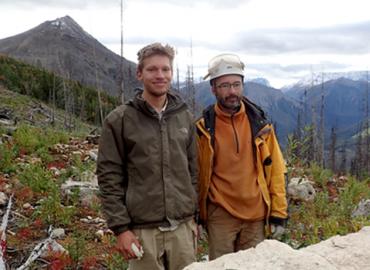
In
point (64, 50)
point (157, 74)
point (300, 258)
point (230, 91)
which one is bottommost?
point (300, 258)

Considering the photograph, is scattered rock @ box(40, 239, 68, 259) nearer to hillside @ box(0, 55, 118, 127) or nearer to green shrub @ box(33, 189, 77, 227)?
green shrub @ box(33, 189, 77, 227)

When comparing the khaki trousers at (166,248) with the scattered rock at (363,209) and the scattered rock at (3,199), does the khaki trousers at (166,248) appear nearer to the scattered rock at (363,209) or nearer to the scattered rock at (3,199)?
the scattered rock at (3,199)

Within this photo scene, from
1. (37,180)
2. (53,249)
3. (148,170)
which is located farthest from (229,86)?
(37,180)

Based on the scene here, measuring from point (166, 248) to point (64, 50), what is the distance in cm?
15631

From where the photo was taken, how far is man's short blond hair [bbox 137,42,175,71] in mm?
3395

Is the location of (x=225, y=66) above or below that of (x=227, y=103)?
above

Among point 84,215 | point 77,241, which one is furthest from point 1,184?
point 77,241

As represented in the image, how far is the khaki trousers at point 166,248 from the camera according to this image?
3.52 m

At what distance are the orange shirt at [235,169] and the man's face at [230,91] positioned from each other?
0.10m

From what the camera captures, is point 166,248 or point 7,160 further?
point 7,160

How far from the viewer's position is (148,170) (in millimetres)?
3445

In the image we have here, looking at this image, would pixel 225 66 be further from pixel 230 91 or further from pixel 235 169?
pixel 235 169

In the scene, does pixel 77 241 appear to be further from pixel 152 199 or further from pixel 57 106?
pixel 57 106

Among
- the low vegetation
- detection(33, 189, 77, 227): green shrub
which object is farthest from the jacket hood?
detection(33, 189, 77, 227): green shrub
